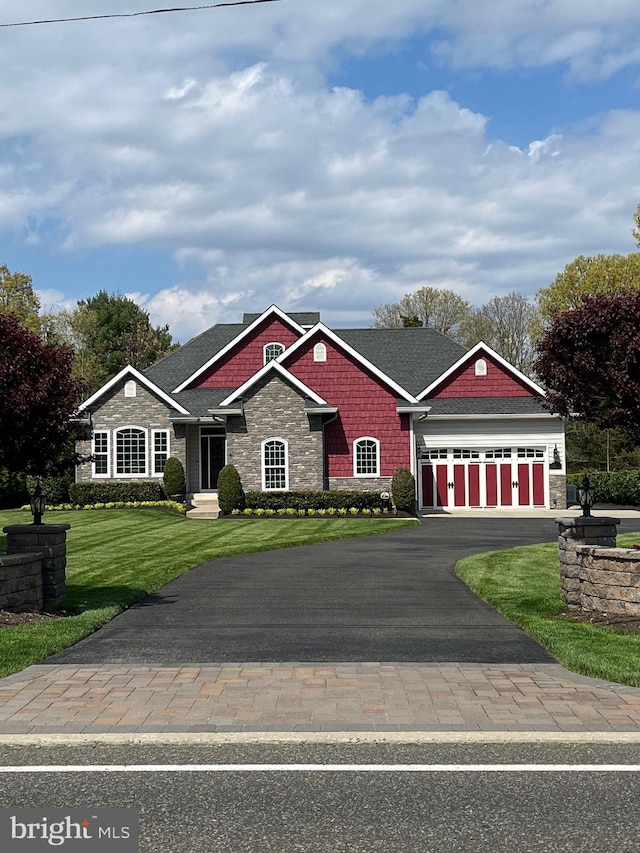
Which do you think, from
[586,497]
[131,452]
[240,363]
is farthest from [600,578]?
[240,363]

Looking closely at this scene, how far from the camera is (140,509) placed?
111ft

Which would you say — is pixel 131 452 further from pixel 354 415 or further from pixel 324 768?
pixel 324 768

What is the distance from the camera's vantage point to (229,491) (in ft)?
111

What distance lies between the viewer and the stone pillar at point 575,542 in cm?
1269

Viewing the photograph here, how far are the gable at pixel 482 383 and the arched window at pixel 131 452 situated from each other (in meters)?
12.3

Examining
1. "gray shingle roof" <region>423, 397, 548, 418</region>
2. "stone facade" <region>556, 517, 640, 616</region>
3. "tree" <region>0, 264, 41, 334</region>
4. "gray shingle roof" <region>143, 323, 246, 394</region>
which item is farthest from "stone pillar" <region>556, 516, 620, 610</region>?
"tree" <region>0, 264, 41, 334</region>

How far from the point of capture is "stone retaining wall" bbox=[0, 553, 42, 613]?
11.6m

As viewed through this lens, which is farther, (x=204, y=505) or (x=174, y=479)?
(x=204, y=505)

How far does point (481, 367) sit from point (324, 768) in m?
33.5

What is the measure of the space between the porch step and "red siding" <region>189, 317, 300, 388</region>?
535 cm

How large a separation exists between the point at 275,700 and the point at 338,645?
8.53ft

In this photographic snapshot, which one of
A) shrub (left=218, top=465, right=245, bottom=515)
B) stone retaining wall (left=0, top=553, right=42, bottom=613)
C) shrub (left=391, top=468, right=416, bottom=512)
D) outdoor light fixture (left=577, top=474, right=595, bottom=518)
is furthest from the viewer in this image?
shrub (left=391, top=468, right=416, bottom=512)

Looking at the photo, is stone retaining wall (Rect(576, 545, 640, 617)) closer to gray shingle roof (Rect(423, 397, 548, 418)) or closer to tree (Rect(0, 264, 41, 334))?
gray shingle roof (Rect(423, 397, 548, 418))

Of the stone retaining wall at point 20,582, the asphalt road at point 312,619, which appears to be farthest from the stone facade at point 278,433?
the stone retaining wall at point 20,582
